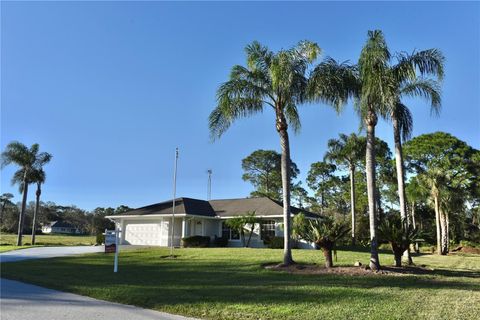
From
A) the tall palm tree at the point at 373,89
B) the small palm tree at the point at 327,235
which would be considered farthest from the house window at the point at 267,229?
the tall palm tree at the point at 373,89

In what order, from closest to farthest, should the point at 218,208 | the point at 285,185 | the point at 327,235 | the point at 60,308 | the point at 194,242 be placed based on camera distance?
the point at 60,308 → the point at 327,235 → the point at 285,185 → the point at 194,242 → the point at 218,208

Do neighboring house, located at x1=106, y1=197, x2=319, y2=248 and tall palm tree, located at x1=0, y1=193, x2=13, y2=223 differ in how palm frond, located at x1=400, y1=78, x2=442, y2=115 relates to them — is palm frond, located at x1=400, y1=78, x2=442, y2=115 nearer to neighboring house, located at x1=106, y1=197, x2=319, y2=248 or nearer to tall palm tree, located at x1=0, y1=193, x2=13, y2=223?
neighboring house, located at x1=106, y1=197, x2=319, y2=248

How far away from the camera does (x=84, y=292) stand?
10.9 m

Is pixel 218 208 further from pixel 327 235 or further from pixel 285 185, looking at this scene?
pixel 327 235

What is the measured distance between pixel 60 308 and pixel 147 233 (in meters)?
25.4

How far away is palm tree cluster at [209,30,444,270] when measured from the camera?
577 inches

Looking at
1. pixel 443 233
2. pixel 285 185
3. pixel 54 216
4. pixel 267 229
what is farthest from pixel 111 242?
pixel 54 216

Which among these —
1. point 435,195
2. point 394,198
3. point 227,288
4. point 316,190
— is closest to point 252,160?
point 316,190

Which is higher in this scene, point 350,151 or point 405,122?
point 350,151

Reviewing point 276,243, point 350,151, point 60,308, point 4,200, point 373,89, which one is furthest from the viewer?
point 4,200

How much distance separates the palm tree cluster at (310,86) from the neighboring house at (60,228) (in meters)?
106

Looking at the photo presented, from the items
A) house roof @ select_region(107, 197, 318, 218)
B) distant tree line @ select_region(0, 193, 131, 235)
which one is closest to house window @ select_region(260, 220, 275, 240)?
house roof @ select_region(107, 197, 318, 218)

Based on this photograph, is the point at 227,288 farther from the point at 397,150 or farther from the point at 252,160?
the point at 252,160

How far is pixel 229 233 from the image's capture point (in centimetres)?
3366
